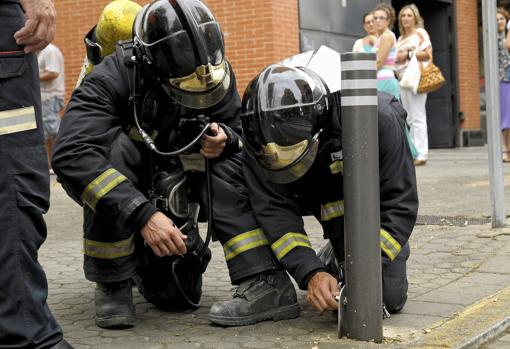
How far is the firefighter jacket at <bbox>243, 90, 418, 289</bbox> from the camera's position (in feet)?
11.1

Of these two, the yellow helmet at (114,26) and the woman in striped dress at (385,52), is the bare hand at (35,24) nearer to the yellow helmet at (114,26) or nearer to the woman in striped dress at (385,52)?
the yellow helmet at (114,26)

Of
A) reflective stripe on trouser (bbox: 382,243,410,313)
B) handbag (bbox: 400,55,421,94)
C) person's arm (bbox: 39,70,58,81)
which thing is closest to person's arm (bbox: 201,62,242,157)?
reflective stripe on trouser (bbox: 382,243,410,313)

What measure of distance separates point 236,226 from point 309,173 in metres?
0.37

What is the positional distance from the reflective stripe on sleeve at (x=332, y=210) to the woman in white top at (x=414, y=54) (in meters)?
6.50

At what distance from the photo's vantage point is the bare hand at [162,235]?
3248 mm

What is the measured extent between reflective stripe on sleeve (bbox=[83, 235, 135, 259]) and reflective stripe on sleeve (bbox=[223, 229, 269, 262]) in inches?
15.6

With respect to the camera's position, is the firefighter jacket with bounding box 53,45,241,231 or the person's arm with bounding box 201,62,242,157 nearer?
the firefighter jacket with bounding box 53,45,241,231

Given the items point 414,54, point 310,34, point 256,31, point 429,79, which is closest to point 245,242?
point 414,54

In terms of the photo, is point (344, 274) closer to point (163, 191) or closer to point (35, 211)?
point (163, 191)

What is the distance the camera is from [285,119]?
3248 millimetres

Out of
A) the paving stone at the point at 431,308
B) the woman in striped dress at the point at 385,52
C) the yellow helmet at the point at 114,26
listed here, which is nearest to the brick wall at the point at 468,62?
the woman in striped dress at the point at 385,52

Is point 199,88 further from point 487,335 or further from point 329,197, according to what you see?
point 487,335

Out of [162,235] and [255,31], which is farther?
[255,31]

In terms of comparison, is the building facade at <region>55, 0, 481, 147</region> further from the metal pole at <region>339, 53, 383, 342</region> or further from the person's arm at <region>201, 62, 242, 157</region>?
the metal pole at <region>339, 53, 383, 342</region>
